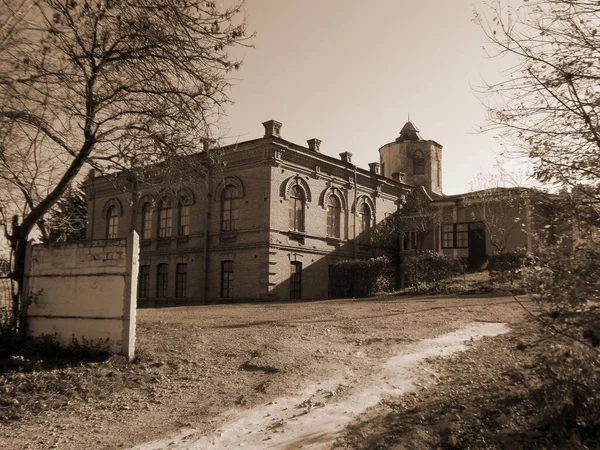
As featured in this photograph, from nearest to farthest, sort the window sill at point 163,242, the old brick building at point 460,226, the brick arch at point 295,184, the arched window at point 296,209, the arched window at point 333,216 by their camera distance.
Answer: the brick arch at point 295,184 → the arched window at point 296,209 → the old brick building at point 460,226 → the window sill at point 163,242 → the arched window at point 333,216

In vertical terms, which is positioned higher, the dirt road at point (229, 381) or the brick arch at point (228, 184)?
the brick arch at point (228, 184)

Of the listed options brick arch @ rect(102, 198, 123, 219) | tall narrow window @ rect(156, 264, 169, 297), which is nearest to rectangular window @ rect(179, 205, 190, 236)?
tall narrow window @ rect(156, 264, 169, 297)

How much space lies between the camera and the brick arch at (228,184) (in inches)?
1040

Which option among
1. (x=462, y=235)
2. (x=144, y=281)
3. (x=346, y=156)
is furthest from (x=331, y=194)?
(x=144, y=281)

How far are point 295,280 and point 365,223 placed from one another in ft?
24.3

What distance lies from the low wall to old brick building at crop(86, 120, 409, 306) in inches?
552

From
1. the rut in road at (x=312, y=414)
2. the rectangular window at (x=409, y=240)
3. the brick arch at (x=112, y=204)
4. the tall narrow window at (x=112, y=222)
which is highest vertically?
the brick arch at (x=112, y=204)

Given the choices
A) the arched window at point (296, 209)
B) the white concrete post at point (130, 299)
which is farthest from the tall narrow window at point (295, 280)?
the white concrete post at point (130, 299)

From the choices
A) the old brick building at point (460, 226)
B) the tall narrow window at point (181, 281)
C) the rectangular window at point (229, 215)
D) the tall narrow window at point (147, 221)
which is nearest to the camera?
the rectangular window at point (229, 215)

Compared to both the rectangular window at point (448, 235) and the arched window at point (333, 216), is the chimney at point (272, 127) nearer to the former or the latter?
the arched window at point (333, 216)

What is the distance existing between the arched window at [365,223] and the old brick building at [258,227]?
62 millimetres

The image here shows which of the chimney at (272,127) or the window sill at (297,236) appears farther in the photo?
the window sill at (297,236)

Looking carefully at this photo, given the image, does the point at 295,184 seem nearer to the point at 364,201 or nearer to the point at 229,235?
the point at 229,235

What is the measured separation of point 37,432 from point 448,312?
1153 cm
